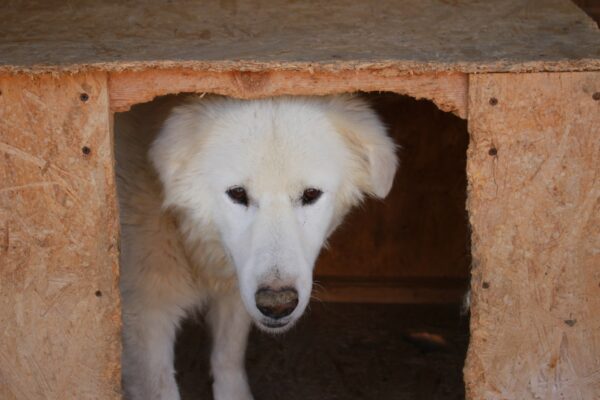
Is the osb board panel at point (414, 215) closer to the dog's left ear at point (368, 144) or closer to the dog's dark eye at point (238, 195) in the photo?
the dog's left ear at point (368, 144)

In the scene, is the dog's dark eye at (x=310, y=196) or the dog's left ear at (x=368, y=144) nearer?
the dog's dark eye at (x=310, y=196)

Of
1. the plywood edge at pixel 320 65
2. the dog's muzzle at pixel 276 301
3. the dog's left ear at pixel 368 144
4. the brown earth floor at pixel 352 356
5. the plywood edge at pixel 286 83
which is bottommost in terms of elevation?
the brown earth floor at pixel 352 356

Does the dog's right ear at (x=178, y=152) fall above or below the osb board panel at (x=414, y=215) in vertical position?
above

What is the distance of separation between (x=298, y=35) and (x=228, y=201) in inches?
27.7

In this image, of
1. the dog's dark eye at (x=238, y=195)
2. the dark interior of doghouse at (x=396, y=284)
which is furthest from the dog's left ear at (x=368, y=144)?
the dark interior of doghouse at (x=396, y=284)

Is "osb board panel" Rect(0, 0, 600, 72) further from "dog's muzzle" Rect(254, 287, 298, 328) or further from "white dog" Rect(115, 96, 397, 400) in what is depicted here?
"dog's muzzle" Rect(254, 287, 298, 328)

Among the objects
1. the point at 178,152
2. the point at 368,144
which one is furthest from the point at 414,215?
the point at 178,152

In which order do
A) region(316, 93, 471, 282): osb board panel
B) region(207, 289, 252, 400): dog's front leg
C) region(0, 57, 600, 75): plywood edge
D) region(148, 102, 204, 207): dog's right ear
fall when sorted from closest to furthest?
region(0, 57, 600, 75): plywood edge
region(148, 102, 204, 207): dog's right ear
region(207, 289, 252, 400): dog's front leg
region(316, 93, 471, 282): osb board panel

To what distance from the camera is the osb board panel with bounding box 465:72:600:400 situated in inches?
116

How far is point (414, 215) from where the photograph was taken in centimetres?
532

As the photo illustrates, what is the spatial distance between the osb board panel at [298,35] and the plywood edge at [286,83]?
0.06 m

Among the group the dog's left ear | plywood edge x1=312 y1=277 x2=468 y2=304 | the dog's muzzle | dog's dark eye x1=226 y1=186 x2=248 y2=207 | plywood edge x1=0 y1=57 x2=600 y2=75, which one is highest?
plywood edge x1=0 y1=57 x2=600 y2=75

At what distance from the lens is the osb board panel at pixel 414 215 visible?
17.0ft

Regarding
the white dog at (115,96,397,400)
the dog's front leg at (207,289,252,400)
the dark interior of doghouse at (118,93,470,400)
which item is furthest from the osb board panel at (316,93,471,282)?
the white dog at (115,96,397,400)
